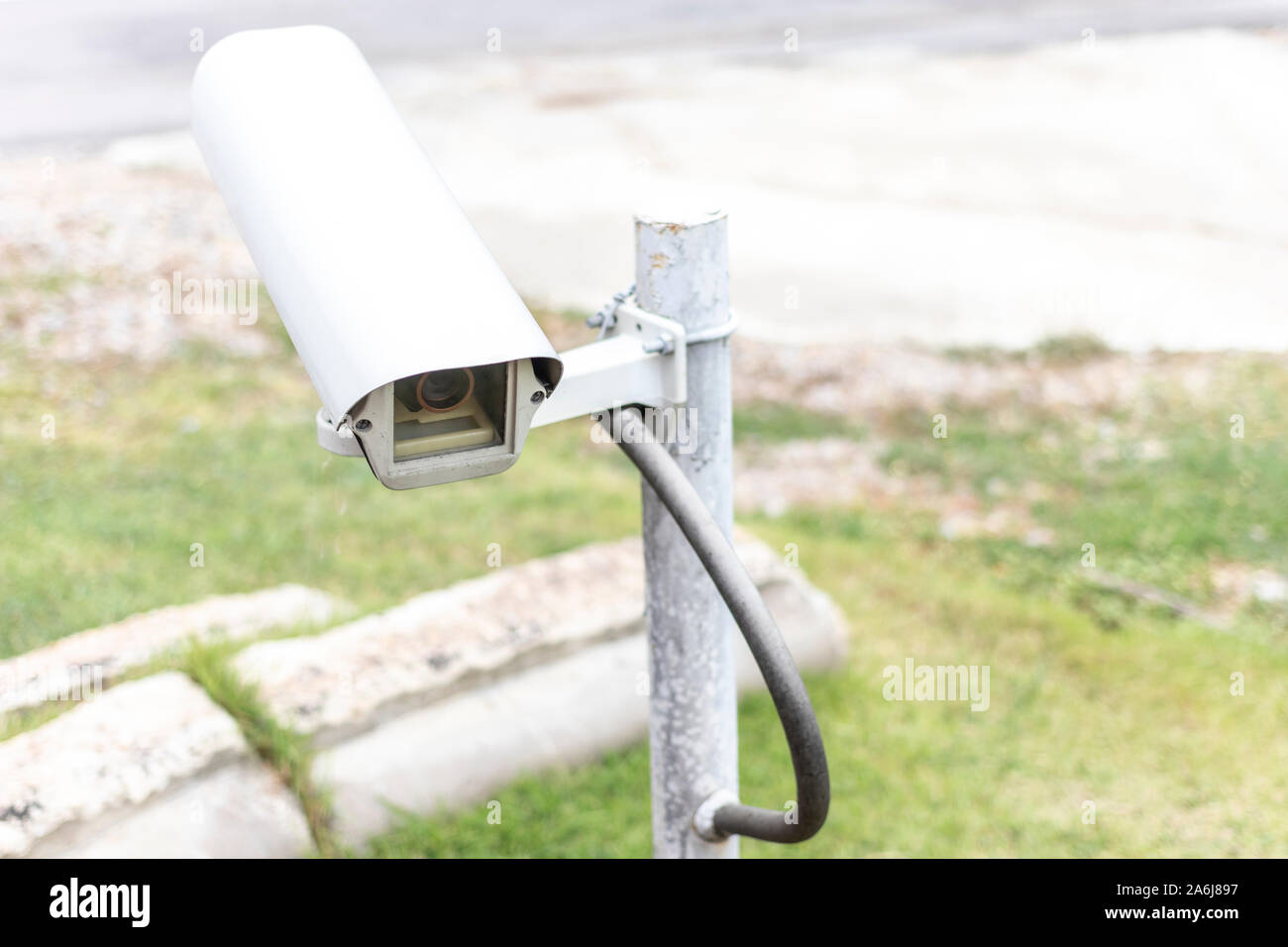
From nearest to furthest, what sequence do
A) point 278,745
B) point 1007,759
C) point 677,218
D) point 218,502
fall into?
point 677,218, point 278,745, point 1007,759, point 218,502

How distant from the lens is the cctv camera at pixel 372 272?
1292 millimetres

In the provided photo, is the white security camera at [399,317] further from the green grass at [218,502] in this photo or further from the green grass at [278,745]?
the green grass at [218,502]

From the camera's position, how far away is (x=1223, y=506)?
4523mm

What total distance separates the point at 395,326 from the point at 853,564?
3111 millimetres

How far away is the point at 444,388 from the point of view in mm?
1409

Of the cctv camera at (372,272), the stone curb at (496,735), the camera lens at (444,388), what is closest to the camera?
the cctv camera at (372,272)

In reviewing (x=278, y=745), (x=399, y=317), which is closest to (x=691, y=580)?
(x=399, y=317)

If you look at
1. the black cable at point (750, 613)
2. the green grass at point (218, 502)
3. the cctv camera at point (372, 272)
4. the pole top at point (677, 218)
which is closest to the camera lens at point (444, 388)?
the cctv camera at point (372, 272)

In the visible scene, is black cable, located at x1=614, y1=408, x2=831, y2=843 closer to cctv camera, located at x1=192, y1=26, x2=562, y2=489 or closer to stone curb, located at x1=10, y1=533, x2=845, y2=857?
cctv camera, located at x1=192, y1=26, x2=562, y2=489

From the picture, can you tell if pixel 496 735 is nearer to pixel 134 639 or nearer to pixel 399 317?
pixel 134 639

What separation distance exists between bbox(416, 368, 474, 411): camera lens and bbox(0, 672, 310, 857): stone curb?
1311 millimetres

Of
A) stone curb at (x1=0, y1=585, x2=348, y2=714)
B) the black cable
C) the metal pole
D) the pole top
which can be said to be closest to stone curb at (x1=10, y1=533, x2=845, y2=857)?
stone curb at (x1=0, y1=585, x2=348, y2=714)

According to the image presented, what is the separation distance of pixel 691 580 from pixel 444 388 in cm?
51

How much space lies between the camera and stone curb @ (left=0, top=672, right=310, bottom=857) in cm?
223
